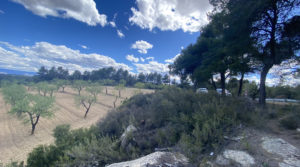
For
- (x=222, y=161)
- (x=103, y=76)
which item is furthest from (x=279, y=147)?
(x=103, y=76)

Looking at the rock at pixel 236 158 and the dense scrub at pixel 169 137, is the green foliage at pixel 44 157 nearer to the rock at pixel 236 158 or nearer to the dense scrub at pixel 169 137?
the dense scrub at pixel 169 137

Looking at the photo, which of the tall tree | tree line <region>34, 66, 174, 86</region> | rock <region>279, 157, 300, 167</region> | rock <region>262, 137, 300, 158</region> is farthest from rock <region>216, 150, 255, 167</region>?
tree line <region>34, 66, 174, 86</region>

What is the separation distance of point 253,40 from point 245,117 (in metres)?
6.25

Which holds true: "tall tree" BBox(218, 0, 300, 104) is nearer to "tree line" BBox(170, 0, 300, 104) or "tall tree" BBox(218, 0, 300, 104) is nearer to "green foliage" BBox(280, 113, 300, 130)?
"tree line" BBox(170, 0, 300, 104)

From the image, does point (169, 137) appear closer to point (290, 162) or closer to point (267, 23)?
point (290, 162)

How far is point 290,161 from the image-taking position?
7.58 feet

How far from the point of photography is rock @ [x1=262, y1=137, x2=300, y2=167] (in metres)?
2.29

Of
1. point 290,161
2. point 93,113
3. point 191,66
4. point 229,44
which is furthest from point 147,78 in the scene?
point 290,161

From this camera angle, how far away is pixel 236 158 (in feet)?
8.12

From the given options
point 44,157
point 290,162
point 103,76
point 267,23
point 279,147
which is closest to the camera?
point 290,162

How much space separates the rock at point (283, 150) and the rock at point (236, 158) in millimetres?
524

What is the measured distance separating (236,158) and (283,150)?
4.16 ft

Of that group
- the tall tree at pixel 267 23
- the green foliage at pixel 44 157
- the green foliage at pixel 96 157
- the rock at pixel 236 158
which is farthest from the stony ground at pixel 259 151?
the green foliage at pixel 44 157

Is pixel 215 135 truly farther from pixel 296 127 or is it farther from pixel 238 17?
pixel 238 17
